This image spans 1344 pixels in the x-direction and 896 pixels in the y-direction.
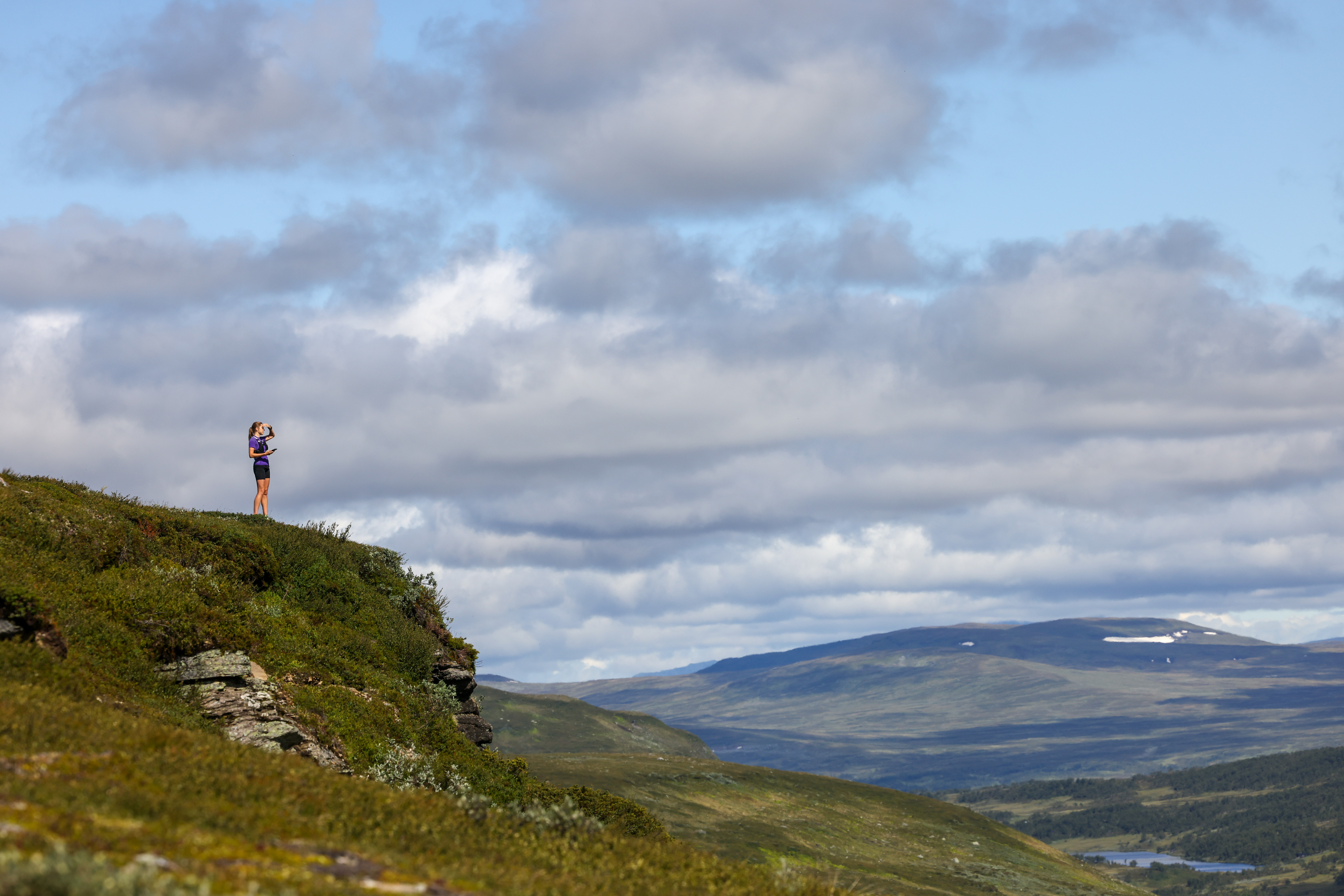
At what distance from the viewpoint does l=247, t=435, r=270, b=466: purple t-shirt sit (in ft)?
123

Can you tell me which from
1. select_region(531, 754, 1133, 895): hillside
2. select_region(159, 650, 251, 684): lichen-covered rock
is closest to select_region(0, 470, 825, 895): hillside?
select_region(159, 650, 251, 684): lichen-covered rock

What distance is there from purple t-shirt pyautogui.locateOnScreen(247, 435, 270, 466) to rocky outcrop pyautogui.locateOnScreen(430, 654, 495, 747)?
9611 millimetres

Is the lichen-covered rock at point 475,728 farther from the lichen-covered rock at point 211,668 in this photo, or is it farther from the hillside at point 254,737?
the lichen-covered rock at point 211,668

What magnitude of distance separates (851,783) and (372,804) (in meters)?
133

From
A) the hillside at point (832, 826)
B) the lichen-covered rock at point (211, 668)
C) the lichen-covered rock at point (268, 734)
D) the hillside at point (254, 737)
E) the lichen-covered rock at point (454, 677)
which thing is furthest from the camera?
the hillside at point (832, 826)

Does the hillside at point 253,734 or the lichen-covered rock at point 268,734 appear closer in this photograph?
the hillside at point 253,734

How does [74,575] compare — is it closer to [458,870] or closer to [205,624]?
[205,624]

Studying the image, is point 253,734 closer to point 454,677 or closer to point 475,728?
point 454,677

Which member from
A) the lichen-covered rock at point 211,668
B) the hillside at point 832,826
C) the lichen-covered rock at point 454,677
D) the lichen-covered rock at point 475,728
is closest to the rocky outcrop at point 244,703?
the lichen-covered rock at point 211,668

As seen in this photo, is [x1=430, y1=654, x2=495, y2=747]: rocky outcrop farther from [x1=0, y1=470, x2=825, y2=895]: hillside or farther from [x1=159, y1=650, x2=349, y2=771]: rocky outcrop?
[x1=159, y1=650, x2=349, y2=771]: rocky outcrop

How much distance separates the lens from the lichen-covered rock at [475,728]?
34.0 metres

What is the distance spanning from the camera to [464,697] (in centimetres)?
3556

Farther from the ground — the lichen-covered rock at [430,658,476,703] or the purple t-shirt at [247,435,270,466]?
Result: the purple t-shirt at [247,435,270,466]

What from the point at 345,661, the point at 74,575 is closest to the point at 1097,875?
the point at 345,661
